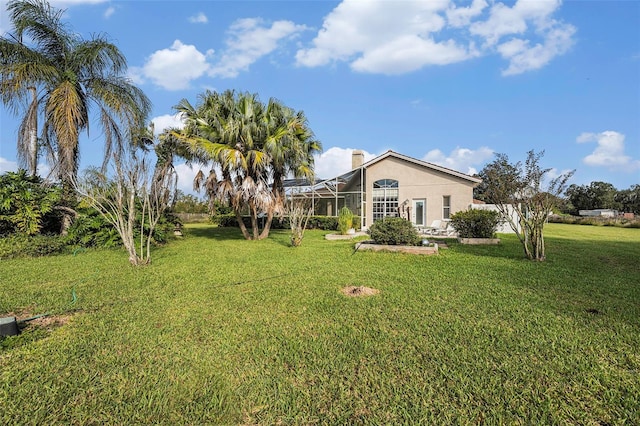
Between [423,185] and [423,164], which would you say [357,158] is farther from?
[423,185]

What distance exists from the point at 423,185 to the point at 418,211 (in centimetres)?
169

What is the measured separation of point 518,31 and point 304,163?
30.4 feet

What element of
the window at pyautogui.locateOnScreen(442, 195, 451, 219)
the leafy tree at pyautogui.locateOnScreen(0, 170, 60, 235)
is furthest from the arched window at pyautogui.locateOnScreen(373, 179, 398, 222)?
the leafy tree at pyautogui.locateOnScreen(0, 170, 60, 235)

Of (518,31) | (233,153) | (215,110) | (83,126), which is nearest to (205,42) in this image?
(215,110)

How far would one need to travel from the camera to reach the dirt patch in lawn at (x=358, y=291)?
5371 millimetres

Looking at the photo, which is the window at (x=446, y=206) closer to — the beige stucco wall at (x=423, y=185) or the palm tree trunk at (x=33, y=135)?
the beige stucco wall at (x=423, y=185)

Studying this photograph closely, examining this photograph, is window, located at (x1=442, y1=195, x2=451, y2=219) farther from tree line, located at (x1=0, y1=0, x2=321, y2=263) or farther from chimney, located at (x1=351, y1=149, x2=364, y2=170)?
tree line, located at (x1=0, y1=0, x2=321, y2=263)

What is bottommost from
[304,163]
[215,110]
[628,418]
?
[628,418]

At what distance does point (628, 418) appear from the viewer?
2.26m

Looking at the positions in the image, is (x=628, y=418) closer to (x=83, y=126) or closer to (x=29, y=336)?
(x=29, y=336)

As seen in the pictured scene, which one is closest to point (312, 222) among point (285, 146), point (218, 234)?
point (218, 234)

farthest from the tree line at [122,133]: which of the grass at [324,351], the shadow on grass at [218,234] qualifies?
the grass at [324,351]

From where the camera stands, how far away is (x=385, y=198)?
2034 centimetres

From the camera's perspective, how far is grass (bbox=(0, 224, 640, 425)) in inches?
94.5
